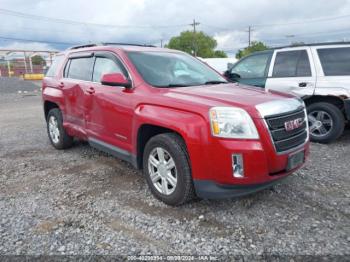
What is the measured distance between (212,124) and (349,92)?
3751mm

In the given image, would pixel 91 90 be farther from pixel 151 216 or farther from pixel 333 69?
pixel 333 69

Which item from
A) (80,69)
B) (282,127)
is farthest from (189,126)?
(80,69)

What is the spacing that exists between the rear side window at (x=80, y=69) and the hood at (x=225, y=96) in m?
1.77

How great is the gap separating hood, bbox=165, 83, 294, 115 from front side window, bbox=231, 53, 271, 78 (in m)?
3.06

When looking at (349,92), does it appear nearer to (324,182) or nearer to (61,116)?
(324,182)

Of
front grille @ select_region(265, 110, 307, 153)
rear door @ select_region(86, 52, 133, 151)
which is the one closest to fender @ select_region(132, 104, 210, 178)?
rear door @ select_region(86, 52, 133, 151)

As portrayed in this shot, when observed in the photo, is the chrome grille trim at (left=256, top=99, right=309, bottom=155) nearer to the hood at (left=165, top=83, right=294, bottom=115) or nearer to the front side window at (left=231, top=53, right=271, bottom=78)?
the hood at (left=165, top=83, right=294, bottom=115)

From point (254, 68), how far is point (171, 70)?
127 inches

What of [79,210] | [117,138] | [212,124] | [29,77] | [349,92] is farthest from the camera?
[29,77]

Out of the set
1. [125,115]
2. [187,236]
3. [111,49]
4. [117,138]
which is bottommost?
[187,236]

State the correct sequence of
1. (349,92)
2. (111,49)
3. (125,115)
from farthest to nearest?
(349,92)
(111,49)
(125,115)

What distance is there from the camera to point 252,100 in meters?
3.08

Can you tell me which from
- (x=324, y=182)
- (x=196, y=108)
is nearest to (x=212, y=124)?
(x=196, y=108)

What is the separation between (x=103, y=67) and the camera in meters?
4.36
